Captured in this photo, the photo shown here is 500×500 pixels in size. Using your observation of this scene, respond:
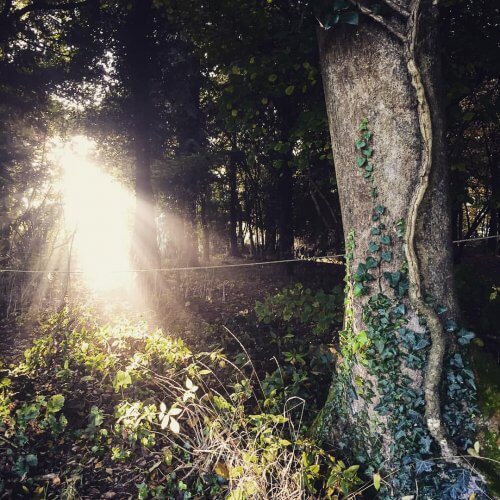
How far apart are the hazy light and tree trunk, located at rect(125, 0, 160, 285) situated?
79 cm

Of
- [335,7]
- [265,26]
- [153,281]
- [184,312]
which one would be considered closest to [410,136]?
[335,7]

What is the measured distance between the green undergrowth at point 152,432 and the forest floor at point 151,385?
0.01 meters

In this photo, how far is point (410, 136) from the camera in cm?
234

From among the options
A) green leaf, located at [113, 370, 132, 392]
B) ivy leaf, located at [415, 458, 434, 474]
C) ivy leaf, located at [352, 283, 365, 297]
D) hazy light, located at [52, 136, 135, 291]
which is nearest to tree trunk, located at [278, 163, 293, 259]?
hazy light, located at [52, 136, 135, 291]

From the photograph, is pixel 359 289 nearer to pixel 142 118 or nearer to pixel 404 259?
pixel 404 259

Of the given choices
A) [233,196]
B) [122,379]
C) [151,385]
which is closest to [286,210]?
[151,385]

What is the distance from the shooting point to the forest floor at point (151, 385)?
262 cm

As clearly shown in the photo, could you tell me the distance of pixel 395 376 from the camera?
2389 mm

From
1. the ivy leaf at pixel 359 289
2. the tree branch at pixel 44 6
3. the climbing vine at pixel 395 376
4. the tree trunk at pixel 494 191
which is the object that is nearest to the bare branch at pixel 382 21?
the climbing vine at pixel 395 376

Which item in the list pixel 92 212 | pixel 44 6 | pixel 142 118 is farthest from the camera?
pixel 142 118

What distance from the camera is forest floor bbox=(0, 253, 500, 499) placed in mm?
2619

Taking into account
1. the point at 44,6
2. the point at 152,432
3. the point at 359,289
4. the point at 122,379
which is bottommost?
the point at 152,432

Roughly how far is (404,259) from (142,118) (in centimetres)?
808

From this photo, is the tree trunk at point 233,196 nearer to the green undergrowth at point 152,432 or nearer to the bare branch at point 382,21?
the green undergrowth at point 152,432
